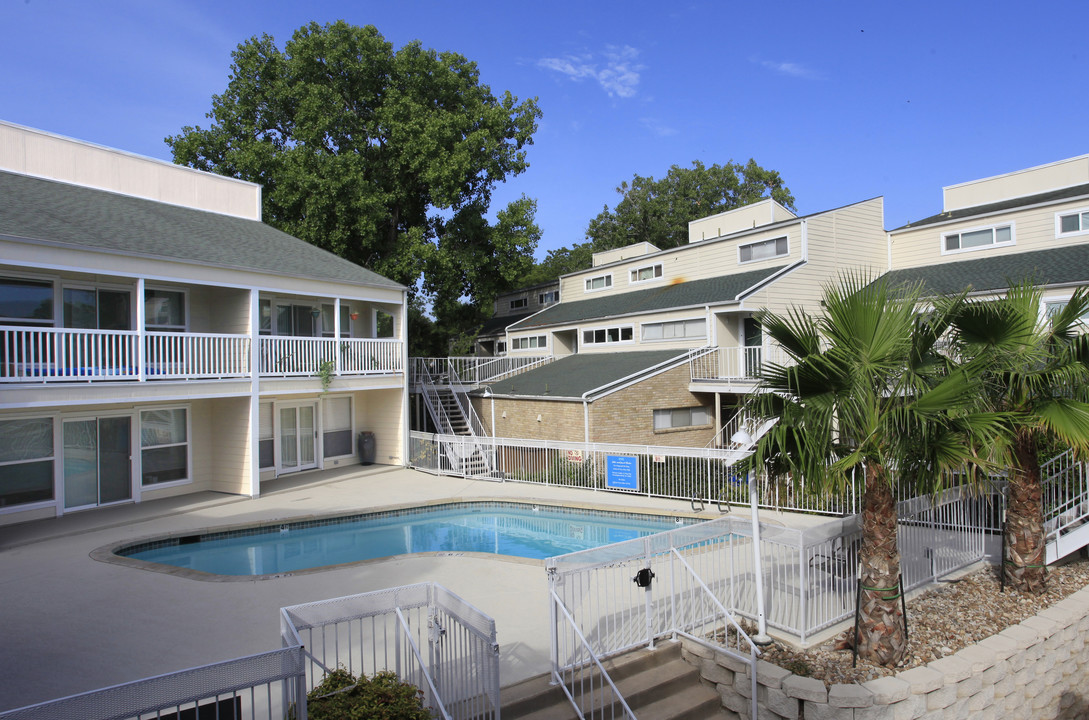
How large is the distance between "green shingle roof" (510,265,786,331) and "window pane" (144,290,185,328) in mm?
15189

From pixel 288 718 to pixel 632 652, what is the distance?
385 centimetres

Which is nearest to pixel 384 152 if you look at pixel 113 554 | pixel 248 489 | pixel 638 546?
pixel 248 489

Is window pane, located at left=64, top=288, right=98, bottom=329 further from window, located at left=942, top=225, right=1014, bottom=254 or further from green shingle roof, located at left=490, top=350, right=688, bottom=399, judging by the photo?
window, located at left=942, top=225, right=1014, bottom=254

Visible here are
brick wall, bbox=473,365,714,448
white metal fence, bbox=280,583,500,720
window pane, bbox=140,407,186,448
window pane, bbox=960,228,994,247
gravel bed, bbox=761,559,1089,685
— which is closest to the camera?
white metal fence, bbox=280,583,500,720

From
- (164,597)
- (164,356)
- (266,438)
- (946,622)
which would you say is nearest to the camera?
(946,622)

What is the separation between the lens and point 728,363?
20625 mm

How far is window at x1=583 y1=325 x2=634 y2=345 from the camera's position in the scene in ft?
83.3

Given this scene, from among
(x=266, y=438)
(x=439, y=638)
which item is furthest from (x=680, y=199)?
(x=439, y=638)

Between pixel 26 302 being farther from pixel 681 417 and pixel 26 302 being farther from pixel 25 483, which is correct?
pixel 681 417

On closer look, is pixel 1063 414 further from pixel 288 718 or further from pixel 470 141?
pixel 470 141

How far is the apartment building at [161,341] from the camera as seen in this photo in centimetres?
1332

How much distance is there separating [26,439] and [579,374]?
49.5 ft

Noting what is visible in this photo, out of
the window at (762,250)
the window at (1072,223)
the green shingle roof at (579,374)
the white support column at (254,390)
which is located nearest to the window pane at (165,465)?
the white support column at (254,390)

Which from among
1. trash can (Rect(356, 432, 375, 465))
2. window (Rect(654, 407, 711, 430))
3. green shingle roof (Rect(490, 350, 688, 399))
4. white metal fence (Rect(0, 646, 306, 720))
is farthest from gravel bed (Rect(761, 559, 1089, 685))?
trash can (Rect(356, 432, 375, 465))
